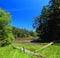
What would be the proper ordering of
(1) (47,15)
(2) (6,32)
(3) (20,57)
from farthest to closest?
(1) (47,15) < (2) (6,32) < (3) (20,57)

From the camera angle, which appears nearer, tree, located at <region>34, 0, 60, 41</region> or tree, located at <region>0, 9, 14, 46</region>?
tree, located at <region>0, 9, 14, 46</region>

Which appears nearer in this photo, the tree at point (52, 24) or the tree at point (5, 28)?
the tree at point (5, 28)

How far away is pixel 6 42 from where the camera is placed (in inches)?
1676

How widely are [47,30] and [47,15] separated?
459cm

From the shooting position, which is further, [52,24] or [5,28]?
[52,24]

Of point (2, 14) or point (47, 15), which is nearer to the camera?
point (2, 14)

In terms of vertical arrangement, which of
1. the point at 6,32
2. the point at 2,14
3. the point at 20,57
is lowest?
the point at 20,57

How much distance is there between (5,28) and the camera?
4531 centimetres

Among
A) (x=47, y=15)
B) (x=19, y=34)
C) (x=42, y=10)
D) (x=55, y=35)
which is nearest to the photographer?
(x=55, y=35)

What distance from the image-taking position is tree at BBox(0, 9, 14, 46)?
1734 inches

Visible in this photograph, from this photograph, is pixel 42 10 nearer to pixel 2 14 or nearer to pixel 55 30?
pixel 55 30

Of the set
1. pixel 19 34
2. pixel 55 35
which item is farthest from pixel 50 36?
pixel 19 34

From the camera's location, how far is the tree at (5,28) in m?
44.0

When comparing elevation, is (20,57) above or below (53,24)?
below
